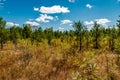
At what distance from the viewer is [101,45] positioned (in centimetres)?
4684

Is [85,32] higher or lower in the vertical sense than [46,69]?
higher

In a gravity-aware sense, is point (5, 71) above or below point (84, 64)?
below

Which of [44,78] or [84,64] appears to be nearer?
→ [84,64]

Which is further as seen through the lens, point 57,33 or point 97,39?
point 57,33

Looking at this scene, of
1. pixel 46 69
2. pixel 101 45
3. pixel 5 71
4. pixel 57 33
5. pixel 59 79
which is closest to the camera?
pixel 59 79

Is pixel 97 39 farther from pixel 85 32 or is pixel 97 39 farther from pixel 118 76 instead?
pixel 118 76

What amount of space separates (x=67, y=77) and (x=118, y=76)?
296cm

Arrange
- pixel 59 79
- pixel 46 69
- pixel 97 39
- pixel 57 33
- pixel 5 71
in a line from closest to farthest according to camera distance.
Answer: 1. pixel 59 79
2. pixel 5 71
3. pixel 46 69
4. pixel 97 39
5. pixel 57 33

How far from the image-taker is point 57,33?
248 feet

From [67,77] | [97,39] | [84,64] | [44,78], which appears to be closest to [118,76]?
[67,77]

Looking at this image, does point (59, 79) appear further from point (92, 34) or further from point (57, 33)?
point (57, 33)

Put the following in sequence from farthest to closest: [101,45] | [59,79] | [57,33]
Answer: [57,33]
[101,45]
[59,79]

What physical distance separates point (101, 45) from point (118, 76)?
35.8 meters

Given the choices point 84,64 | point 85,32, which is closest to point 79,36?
point 85,32
